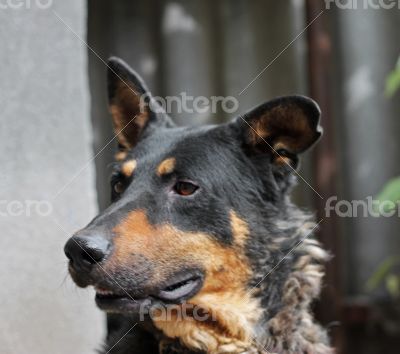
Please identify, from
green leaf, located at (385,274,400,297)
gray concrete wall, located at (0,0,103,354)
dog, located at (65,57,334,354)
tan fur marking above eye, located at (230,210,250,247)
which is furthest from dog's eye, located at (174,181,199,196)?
green leaf, located at (385,274,400,297)

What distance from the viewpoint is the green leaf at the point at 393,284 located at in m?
5.23

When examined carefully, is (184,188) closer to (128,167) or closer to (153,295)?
(128,167)

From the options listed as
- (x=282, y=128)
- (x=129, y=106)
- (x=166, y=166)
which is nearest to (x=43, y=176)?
(x=129, y=106)

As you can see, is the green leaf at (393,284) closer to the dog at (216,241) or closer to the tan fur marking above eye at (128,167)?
the dog at (216,241)

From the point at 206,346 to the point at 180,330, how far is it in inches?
5.1

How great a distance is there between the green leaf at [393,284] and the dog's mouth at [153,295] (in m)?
2.80

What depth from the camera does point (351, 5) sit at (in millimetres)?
5316

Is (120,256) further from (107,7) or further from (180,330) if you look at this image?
(107,7)

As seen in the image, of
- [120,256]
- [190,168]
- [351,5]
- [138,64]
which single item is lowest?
[120,256]

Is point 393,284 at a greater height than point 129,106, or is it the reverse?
point 129,106

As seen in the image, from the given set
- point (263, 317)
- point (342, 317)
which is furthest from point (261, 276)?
point (342, 317)

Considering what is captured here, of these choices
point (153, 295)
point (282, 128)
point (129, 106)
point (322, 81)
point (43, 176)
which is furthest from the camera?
point (322, 81)

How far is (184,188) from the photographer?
2.89 m

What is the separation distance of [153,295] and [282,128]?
88cm
